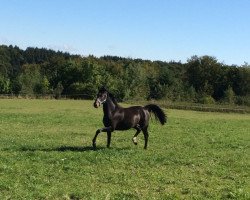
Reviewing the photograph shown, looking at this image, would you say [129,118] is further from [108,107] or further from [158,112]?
[158,112]

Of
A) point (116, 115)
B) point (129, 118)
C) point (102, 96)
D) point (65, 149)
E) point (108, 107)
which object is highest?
point (102, 96)

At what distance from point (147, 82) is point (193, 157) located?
93810 mm

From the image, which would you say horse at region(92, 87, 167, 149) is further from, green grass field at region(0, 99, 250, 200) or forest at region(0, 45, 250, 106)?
forest at region(0, 45, 250, 106)

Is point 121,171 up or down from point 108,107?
down

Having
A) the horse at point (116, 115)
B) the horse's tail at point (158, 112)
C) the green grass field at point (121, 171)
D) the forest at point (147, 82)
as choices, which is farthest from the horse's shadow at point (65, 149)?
the forest at point (147, 82)

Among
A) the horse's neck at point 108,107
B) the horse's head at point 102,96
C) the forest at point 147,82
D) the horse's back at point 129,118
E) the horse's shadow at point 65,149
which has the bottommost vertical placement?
the horse's shadow at point 65,149

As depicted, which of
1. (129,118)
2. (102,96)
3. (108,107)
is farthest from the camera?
(129,118)

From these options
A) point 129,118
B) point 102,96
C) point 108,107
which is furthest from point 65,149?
point 129,118

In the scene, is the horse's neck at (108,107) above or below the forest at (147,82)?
below

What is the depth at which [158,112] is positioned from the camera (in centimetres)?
1906

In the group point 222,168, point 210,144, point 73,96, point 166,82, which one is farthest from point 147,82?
point 222,168

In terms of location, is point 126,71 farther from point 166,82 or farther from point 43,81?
point 43,81

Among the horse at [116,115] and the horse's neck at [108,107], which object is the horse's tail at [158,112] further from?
the horse's neck at [108,107]

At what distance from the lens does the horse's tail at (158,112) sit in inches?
746
